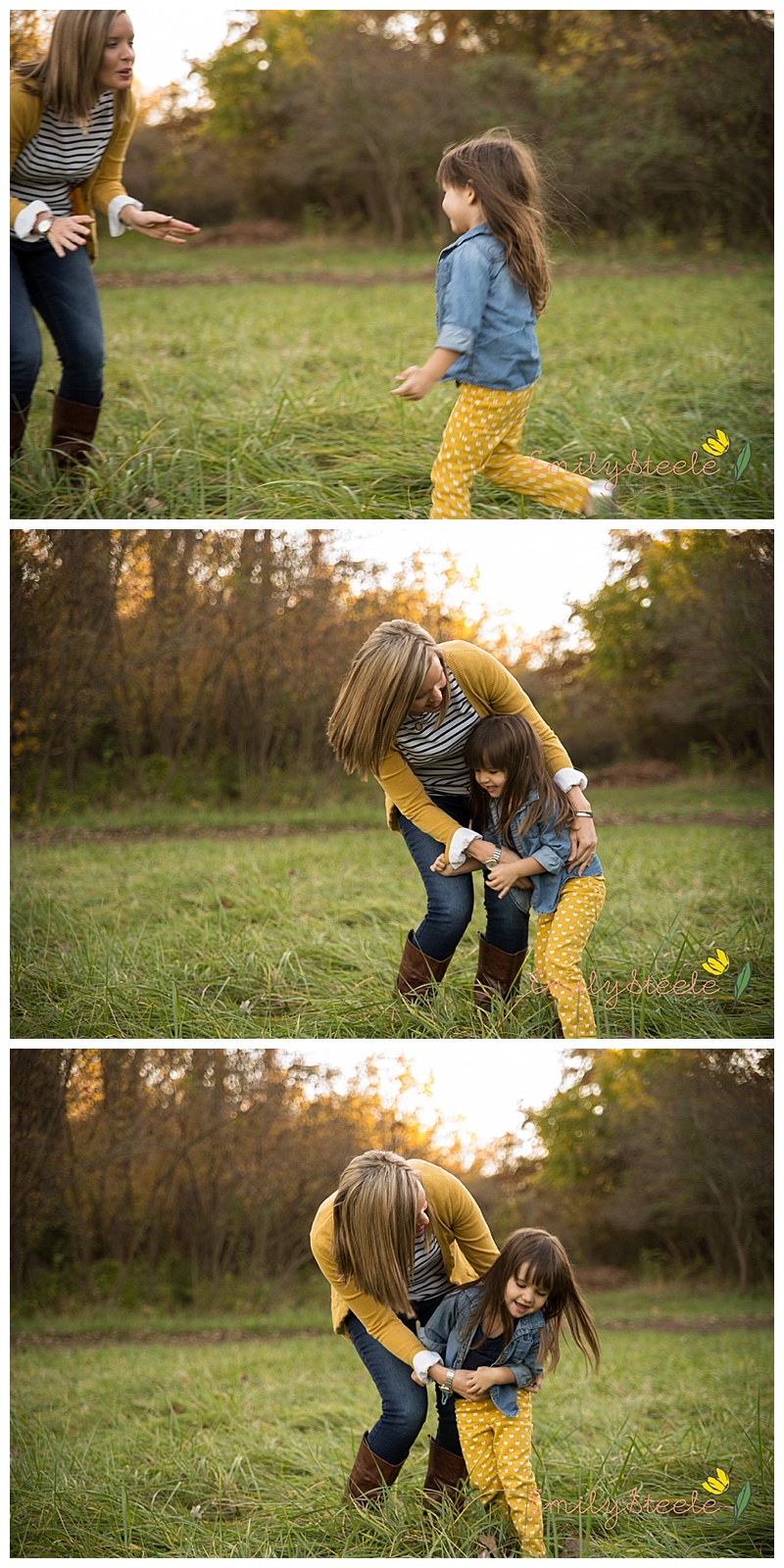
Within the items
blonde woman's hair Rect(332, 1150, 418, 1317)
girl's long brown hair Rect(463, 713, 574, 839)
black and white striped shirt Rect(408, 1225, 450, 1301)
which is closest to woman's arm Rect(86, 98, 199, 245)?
girl's long brown hair Rect(463, 713, 574, 839)

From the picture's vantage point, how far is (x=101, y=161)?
2699mm

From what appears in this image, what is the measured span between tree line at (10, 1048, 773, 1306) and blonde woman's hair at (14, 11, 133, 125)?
259 centimetres

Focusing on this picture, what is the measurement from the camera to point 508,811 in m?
2.50

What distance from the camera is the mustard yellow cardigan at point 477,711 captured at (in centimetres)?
255

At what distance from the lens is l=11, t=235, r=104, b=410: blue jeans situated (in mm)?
2697

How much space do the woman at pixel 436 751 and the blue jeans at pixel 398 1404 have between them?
79 centimetres

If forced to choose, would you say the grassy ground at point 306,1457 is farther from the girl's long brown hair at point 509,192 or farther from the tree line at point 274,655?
the girl's long brown hair at point 509,192

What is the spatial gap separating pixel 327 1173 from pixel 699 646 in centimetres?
228

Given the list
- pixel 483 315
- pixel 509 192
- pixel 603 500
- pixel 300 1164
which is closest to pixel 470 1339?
pixel 300 1164

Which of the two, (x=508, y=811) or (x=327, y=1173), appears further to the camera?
(x=327, y=1173)

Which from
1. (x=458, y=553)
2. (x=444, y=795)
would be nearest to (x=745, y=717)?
(x=458, y=553)

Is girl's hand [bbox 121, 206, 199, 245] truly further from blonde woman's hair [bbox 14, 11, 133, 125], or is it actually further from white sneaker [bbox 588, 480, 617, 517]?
white sneaker [bbox 588, 480, 617, 517]
